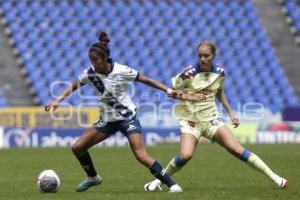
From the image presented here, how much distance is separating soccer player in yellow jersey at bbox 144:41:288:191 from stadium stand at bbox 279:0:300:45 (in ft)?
93.3

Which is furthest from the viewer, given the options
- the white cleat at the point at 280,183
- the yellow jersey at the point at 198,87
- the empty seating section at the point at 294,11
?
the empty seating section at the point at 294,11

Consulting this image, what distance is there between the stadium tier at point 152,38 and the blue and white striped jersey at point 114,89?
21627mm

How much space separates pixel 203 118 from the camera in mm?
11492

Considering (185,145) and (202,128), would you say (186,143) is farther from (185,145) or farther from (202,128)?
(202,128)

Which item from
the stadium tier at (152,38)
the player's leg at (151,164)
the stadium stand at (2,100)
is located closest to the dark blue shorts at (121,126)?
the player's leg at (151,164)

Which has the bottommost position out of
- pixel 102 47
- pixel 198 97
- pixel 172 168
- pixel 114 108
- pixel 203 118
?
pixel 172 168

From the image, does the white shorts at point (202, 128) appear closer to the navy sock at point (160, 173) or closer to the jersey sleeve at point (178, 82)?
the jersey sleeve at point (178, 82)

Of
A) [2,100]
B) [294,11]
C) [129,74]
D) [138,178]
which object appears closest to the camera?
[129,74]

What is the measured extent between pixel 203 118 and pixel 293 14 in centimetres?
2959

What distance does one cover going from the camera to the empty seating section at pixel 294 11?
3963 centimetres

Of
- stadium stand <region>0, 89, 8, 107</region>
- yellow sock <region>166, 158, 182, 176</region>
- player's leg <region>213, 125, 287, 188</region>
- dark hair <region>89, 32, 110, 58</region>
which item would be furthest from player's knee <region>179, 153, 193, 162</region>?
stadium stand <region>0, 89, 8, 107</region>

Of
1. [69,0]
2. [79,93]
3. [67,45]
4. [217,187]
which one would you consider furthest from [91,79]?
[69,0]

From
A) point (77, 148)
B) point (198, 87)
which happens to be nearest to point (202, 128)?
point (198, 87)

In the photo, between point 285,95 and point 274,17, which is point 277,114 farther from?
point 274,17
